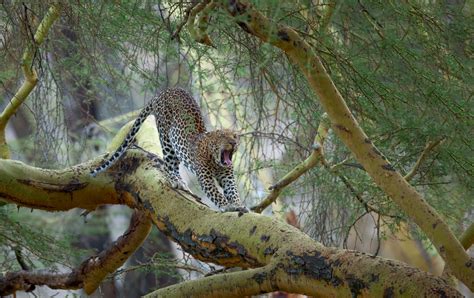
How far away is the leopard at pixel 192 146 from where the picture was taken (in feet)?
22.0

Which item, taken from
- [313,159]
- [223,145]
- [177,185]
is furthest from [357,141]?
[223,145]

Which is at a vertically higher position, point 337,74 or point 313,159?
point 337,74

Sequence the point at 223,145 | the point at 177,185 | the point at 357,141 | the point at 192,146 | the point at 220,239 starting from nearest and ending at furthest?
the point at 357,141, the point at 220,239, the point at 177,185, the point at 223,145, the point at 192,146

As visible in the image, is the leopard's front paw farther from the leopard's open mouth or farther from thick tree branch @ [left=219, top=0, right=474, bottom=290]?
thick tree branch @ [left=219, top=0, right=474, bottom=290]

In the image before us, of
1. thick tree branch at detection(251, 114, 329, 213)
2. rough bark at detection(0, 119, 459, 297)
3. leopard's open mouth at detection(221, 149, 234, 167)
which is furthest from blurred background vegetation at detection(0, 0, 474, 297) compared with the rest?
rough bark at detection(0, 119, 459, 297)

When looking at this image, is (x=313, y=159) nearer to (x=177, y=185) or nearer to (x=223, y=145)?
(x=223, y=145)

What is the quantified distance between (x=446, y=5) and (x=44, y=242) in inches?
148

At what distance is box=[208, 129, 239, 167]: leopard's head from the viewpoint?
21.9 feet

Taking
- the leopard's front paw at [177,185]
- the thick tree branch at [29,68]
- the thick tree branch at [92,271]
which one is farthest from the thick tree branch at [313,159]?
the thick tree branch at [29,68]

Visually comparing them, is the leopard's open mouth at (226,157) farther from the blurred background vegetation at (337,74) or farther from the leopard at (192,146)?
the blurred background vegetation at (337,74)

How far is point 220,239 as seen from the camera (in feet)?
18.3

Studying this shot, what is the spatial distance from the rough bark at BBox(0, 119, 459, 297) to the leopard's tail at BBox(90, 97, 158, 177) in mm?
43

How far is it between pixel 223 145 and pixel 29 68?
1.30 metres

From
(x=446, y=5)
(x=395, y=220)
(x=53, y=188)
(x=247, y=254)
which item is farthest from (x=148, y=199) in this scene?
(x=446, y=5)
